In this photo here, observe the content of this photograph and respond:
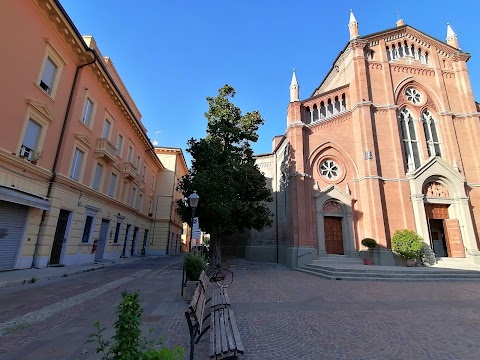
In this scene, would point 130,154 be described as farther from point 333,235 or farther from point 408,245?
point 408,245

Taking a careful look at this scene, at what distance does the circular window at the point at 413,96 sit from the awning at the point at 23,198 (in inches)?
1071

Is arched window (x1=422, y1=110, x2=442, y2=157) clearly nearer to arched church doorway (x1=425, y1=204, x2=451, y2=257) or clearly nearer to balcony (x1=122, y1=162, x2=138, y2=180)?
arched church doorway (x1=425, y1=204, x2=451, y2=257)

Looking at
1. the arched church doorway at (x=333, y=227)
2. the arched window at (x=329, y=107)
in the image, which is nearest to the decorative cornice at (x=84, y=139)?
the arched church doorway at (x=333, y=227)

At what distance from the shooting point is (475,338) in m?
4.72

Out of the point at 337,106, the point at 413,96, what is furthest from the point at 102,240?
the point at 413,96

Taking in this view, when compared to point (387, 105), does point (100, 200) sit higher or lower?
lower

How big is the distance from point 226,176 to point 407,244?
1265cm

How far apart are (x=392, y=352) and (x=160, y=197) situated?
32.5 m

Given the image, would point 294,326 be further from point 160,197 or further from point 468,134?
point 160,197

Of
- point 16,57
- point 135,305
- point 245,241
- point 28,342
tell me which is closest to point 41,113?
point 16,57

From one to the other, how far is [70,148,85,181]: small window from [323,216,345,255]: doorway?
17225 millimetres

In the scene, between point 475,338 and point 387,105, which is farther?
point 387,105

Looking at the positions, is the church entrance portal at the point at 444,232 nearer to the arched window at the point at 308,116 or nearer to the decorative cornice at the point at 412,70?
the arched window at the point at 308,116

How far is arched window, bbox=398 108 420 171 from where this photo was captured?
64.9ft
